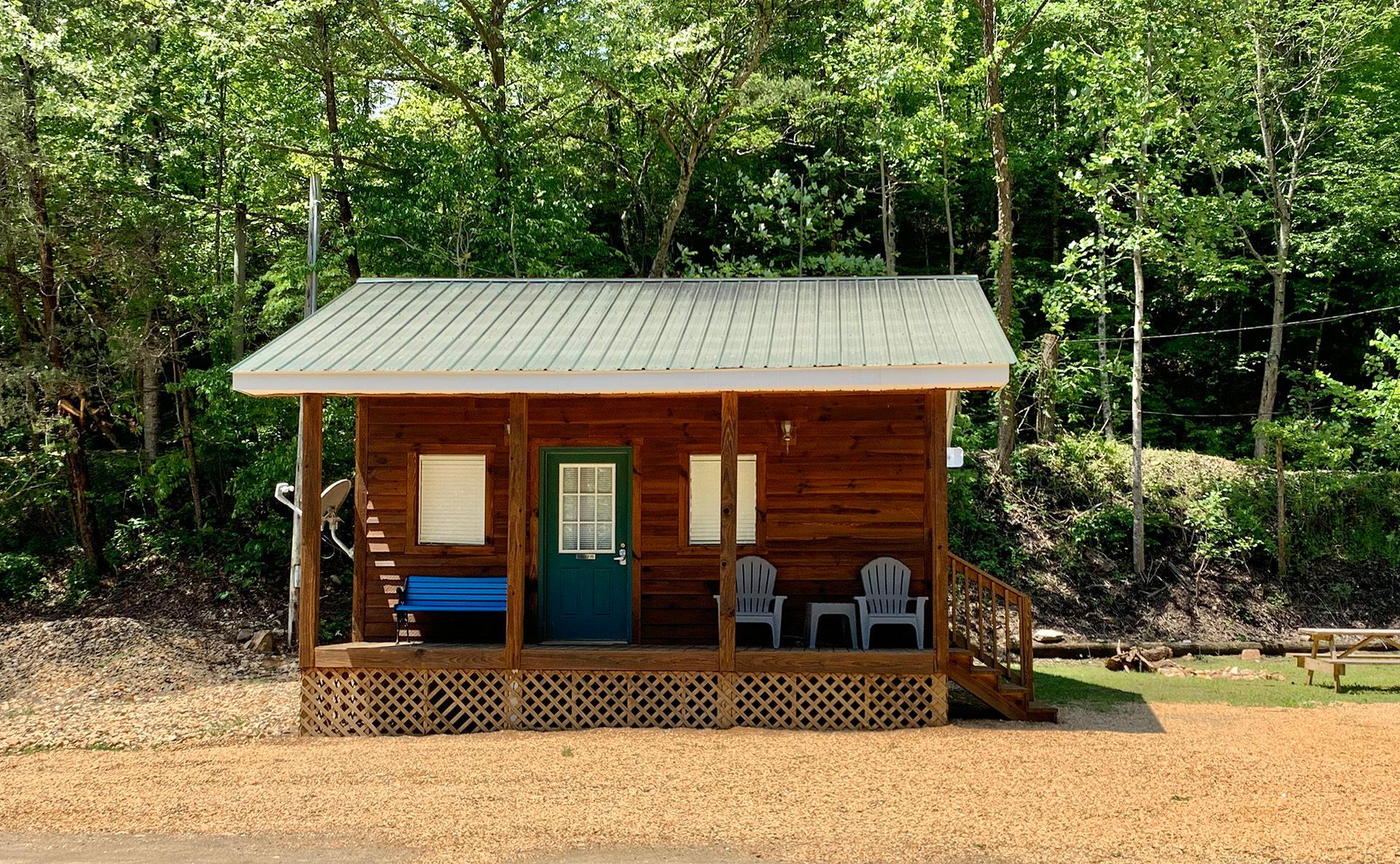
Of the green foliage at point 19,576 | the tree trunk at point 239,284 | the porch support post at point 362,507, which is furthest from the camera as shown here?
the tree trunk at point 239,284

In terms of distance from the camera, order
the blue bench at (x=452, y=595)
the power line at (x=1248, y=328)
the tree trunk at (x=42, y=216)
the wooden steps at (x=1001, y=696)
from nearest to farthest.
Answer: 1. the wooden steps at (x=1001, y=696)
2. the blue bench at (x=452, y=595)
3. the tree trunk at (x=42, y=216)
4. the power line at (x=1248, y=328)

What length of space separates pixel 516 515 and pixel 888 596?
11.4 ft

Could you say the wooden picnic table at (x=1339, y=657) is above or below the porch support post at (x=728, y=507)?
below

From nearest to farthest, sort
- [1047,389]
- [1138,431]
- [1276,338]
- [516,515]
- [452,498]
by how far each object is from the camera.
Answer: [516,515] → [452,498] → [1138,431] → [1047,389] → [1276,338]

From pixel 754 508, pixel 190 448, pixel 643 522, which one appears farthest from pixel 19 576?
pixel 754 508

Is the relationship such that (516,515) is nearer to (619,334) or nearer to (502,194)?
(619,334)

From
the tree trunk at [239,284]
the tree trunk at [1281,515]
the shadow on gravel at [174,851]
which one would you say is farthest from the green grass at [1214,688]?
the tree trunk at [239,284]

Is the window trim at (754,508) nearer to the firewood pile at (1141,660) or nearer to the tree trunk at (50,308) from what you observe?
the firewood pile at (1141,660)

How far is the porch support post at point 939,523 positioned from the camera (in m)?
8.82

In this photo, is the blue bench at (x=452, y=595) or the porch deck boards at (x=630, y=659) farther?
the blue bench at (x=452, y=595)

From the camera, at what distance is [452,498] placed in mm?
10672

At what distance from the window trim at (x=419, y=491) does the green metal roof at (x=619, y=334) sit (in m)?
1.19

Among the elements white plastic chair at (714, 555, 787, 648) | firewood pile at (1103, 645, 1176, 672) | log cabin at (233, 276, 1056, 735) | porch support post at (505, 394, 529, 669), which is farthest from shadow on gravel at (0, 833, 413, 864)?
firewood pile at (1103, 645, 1176, 672)

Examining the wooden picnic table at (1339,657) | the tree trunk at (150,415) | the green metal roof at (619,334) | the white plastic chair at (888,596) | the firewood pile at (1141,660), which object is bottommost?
the firewood pile at (1141,660)
